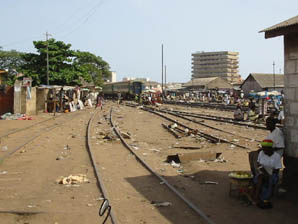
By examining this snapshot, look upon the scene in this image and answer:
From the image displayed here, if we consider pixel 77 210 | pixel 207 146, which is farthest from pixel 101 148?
pixel 77 210

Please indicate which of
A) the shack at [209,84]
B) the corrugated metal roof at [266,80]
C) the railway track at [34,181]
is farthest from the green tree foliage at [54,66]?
the shack at [209,84]

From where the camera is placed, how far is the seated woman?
19.2ft

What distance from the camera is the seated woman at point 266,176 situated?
584 centimetres

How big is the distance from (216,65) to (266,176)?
429 feet

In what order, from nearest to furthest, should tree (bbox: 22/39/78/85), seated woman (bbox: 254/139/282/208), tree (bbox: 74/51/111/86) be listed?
seated woman (bbox: 254/139/282/208) < tree (bbox: 22/39/78/85) < tree (bbox: 74/51/111/86)

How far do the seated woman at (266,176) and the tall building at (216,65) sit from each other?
126m

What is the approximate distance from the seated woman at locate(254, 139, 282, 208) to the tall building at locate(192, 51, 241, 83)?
125576mm

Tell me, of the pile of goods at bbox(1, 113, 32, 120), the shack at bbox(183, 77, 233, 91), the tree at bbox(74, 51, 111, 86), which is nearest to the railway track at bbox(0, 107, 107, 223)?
the pile of goods at bbox(1, 113, 32, 120)

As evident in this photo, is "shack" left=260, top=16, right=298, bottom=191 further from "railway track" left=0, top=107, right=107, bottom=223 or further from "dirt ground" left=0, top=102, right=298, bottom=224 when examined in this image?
"railway track" left=0, top=107, right=107, bottom=223

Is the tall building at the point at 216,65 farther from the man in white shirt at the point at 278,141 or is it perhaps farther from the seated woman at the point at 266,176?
the seated woman at the point at 266,176

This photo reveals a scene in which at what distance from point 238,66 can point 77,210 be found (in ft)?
445

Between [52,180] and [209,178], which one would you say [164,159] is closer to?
[209,178]

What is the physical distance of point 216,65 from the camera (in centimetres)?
13312

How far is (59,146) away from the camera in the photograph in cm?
1262
